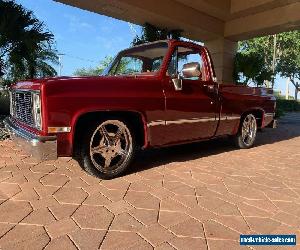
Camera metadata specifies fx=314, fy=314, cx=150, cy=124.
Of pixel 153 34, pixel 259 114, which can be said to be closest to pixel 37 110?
pixel 259 114

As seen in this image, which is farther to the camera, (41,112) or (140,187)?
(140,187)

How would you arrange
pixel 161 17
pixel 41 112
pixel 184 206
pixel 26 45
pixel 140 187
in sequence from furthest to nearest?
1. pixel 161 17
2. pixel 26 45
3. pixel 140 187
4. pixel 41 112
5. pixel 184 206

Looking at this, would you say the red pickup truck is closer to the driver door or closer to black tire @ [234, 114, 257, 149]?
the driver door

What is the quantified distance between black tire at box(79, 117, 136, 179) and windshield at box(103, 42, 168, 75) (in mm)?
1071

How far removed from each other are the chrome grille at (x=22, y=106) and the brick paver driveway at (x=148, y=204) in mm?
755

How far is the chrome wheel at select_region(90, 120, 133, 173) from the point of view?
4.10m

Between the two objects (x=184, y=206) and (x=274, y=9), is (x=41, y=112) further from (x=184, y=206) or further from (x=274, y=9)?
(x=274, y=9)

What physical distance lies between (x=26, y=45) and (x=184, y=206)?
279 inches

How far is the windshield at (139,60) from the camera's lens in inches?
193

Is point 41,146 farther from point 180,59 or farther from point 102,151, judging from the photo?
point 180,59

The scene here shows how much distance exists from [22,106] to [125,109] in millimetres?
1382

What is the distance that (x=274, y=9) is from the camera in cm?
1205

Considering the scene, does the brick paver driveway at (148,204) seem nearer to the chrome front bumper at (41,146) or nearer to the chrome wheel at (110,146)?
the chrome wheel at (110,146)

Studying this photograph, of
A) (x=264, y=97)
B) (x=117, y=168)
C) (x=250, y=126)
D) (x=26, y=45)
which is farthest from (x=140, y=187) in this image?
(x=26, y=45)
